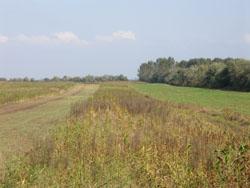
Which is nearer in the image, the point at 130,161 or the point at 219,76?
the point at 130,161

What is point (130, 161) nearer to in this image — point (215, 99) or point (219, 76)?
point (215, 99)

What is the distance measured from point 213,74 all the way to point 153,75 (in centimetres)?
8076

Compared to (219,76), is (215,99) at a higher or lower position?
lower

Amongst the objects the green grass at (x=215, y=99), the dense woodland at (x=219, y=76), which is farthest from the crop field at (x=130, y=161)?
the dense woodland at (x=219, y=76)

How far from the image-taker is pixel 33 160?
10867mm

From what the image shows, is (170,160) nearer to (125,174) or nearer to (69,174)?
(125,174)

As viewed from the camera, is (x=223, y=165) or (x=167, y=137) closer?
(x=223, y=165)

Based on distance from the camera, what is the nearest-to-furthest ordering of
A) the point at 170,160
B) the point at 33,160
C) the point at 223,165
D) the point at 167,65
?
the point at 223,165, the point at 170,160, the point at 33,160, the point at 167,65

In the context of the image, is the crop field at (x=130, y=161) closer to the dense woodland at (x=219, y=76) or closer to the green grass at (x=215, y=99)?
the green grass at (x=215, y=99)

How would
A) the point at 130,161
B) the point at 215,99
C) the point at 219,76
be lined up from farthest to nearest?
the point at 219,76 < the point at 215,99 < the point at 130,161

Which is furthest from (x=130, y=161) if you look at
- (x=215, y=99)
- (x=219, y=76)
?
(x=219, y=76)

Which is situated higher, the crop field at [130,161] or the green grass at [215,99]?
the crop field at [130,161]

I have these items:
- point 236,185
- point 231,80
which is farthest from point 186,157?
point 231,80

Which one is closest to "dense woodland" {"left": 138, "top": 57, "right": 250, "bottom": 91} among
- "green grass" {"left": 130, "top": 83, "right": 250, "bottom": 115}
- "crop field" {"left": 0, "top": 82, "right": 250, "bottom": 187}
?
"green grass" {"left": 130, "top": 83, "right": 250, "bottom": 115}
